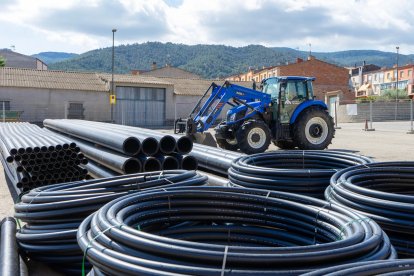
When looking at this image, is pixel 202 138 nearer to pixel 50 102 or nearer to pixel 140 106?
pixel 50 102

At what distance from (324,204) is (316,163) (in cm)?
280

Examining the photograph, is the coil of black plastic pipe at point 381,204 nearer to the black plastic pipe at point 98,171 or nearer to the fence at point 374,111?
the black plastic pipe at point 98,171

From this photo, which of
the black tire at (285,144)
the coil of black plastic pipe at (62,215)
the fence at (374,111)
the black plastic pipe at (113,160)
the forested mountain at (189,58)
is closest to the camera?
the coil of black plastic pipe at (62,215)

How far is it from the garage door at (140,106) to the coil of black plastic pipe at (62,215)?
3031 cm

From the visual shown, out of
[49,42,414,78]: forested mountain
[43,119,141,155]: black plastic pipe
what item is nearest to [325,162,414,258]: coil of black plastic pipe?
[43,119,141,155]: black plastic pipe

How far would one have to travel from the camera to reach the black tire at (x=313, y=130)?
44.3 ft

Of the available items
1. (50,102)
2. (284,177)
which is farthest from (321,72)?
(284,177)

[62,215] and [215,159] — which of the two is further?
[215,159]

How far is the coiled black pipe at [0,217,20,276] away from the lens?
12.3 ft

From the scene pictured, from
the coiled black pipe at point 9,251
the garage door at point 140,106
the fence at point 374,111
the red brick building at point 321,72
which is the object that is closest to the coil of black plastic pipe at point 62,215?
the coiled black pipe at point 9,251

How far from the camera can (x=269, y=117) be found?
13672mm

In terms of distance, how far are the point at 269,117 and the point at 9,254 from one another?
10453 millimetres

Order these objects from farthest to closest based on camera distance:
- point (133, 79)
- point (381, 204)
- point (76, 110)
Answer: point (133, 79) → point (76, 110) → point (381, 204)

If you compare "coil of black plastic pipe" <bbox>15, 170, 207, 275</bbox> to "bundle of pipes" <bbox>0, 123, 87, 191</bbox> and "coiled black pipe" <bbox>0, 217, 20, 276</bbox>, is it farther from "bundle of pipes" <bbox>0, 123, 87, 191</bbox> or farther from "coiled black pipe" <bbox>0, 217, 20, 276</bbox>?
"bundle of pipes" <bbox>0, 123, 87, 191</bbox>
